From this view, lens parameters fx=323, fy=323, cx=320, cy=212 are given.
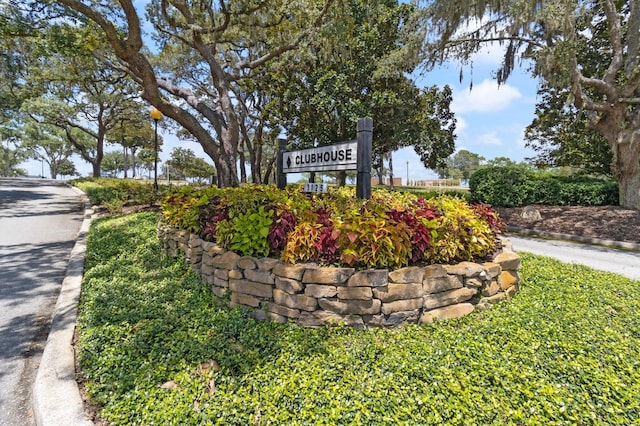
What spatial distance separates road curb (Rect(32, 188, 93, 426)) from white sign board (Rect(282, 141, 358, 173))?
307 cm

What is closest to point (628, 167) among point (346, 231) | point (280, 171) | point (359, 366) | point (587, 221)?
point (587, 221)

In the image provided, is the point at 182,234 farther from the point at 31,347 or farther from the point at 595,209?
the point at 595,209

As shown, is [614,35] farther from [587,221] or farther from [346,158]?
[346,158]

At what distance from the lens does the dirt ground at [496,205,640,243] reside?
7.36 m

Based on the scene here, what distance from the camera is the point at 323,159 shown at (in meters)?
4.29

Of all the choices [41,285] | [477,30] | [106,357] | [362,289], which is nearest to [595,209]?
[477,30]

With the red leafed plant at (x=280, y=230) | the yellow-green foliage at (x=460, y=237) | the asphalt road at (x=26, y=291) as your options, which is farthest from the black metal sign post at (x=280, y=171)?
the asphalt road at (x=26, y=291)

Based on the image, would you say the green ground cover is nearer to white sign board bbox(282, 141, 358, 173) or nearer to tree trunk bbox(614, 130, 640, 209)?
white sign board bbox(282, 141, 358, 173)

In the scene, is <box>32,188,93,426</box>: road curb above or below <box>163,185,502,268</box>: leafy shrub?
below

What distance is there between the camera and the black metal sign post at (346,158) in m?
3.66

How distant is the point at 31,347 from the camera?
8.54 ft

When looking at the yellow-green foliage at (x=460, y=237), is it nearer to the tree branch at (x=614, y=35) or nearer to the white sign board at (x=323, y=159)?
the white sign board at (x=323, y=159)

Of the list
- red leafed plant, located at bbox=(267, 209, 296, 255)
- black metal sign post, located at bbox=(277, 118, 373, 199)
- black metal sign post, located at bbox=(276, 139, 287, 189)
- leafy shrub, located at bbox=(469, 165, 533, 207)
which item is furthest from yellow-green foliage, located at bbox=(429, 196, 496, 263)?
leafy shrub, located at bbox=(469, 165, 533, 207)

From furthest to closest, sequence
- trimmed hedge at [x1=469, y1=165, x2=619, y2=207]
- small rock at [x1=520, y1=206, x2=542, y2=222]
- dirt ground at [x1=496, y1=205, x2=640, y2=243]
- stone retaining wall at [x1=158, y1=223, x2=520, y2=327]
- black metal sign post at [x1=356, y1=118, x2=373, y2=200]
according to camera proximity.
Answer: trimmed hedge at [x1=469, y1=165, x2=619, y2=207], small rock at [x1=520, y1=206, x2=542, y2=222], dirt ground at [x1=496, y1=205, x2=640, y2=243], black metal sign post at [x1=356, y1=118, x2=373, y2=200], stone retaining wall at [x1=158, y1=223, x2=520, y2=327]
